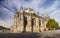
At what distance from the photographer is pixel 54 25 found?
65750mm

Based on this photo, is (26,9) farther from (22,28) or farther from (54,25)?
(54,25)

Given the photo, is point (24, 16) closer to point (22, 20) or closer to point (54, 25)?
point (22, 20)

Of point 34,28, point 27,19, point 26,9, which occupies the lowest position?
point 34,28

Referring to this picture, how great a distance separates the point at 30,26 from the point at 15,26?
812 cm

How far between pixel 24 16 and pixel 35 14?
245 inches

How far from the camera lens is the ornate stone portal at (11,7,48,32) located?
80.9 meters

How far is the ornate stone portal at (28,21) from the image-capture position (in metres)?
80.9

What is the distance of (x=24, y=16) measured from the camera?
8456 cm

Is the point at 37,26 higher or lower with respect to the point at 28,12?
lower

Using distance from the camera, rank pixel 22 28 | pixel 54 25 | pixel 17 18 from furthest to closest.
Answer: pixel 17 18, pixel 22 28, pixel 54 25

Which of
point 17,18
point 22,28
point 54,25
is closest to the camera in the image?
point 54,25

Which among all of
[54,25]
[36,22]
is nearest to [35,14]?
[36,22]

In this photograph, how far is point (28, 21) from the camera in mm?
83750

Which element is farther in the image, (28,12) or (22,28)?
(28,12)
